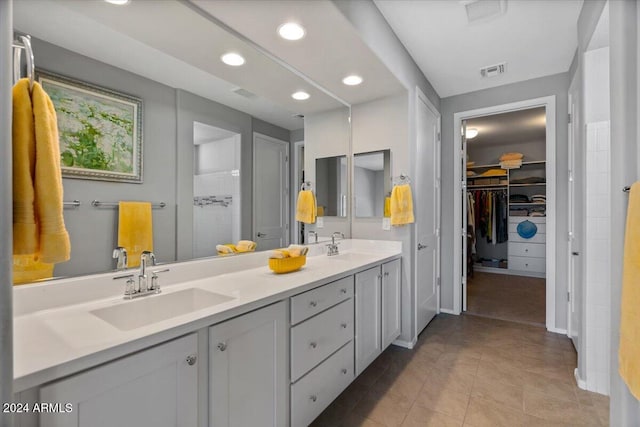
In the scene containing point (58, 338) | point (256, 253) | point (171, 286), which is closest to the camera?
point (58, 338)

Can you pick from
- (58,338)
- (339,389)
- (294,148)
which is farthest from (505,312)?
(58,338)

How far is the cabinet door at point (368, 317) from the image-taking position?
2.09 metres

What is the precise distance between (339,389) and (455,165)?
278cm

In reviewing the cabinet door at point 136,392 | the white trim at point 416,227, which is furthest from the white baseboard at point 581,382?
the cabinet door at point 136,392

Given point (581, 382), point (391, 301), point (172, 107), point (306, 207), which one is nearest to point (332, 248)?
point (306, 207)

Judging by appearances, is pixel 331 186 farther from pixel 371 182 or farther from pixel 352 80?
pixel 352 80

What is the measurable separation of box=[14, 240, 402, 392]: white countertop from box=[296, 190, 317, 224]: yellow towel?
494mm

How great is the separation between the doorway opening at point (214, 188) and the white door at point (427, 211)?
1722mm

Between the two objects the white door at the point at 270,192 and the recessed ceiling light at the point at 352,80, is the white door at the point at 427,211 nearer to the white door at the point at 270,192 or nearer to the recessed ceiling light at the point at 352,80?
the recessed ceiling light at the point at 352,80

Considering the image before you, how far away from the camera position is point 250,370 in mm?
1263

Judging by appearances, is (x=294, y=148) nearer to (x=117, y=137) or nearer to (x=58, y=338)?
(x=117, y=137)

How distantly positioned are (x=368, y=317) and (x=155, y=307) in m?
1.41

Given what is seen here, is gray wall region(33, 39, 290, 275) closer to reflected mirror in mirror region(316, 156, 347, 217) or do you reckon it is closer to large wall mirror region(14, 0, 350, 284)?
large wall mirror region(14, 0, 350, 284)

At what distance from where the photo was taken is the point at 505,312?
3.67 m
